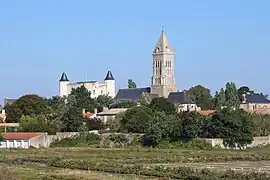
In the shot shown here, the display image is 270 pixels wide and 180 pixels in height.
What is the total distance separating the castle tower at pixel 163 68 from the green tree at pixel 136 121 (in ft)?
195

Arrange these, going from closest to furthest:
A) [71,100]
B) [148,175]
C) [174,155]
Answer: [148,175]
[174,155]
[71,100]

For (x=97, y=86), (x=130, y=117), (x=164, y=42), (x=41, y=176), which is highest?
(x=164, y=42)

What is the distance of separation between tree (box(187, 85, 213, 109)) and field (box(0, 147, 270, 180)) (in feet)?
186

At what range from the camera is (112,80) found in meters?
143

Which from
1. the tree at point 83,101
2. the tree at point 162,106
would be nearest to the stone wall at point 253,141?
the tree at point 162,106

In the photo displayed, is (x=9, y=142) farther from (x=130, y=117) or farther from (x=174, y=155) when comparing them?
(x=174, y=155)

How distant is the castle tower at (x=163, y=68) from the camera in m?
138

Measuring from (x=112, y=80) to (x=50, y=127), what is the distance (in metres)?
67.5

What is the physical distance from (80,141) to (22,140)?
6527 mm

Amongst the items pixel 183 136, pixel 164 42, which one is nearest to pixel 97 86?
pixel 164 42

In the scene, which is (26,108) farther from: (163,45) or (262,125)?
(163,45)

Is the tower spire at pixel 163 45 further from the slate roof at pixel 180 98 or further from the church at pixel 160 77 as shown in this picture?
the slate roof at pixel 180 98

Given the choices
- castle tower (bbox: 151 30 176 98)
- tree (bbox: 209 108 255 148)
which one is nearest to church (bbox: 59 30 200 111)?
castle tower (bbox: 151 30 176 98)

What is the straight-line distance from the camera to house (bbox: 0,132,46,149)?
69494 mm
